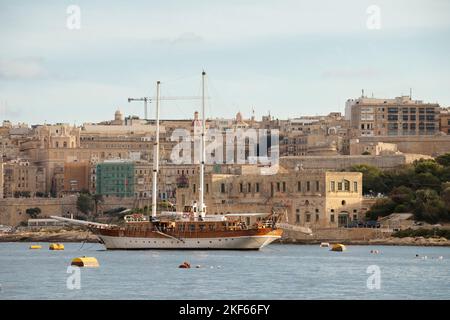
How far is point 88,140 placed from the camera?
179625 mm

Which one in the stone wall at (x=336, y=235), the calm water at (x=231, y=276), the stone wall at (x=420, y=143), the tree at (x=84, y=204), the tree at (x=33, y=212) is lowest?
the calm water at (x=231, y=276)

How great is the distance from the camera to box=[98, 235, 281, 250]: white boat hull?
3401 inches

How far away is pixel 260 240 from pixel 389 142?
6015cm

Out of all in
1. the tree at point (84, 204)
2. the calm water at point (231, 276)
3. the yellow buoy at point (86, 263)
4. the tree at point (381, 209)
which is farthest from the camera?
the tree at point (84, 204)

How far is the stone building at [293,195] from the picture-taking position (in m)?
103

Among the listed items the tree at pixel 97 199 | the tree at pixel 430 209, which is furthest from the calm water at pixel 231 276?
the tree at pixel 97 199

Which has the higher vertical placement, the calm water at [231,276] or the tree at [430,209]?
the tree at [430,209]

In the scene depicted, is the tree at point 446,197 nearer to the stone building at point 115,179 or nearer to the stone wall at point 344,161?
the stone wall at point 344,161

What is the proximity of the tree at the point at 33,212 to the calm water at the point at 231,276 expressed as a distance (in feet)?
201

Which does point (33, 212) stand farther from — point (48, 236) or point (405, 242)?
point (405, 242)

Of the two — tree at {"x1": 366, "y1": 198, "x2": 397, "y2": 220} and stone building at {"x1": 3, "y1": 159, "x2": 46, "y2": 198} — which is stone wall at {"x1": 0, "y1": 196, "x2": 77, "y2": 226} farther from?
tree at {"x1": 366, "y1": 198, "x2": 397, "y2": 220}
